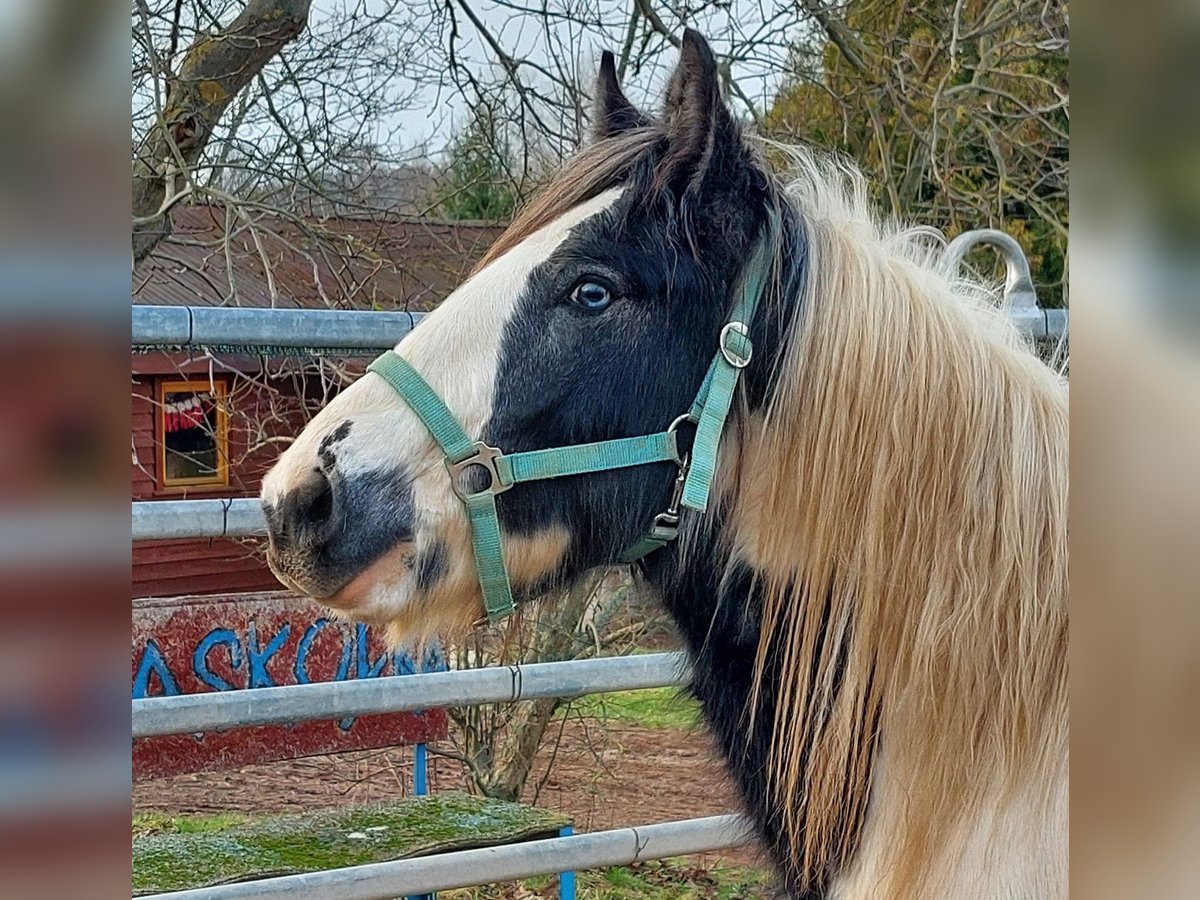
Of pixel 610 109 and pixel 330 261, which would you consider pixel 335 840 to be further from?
pixel 330 261

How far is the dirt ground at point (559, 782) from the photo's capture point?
21.5ft

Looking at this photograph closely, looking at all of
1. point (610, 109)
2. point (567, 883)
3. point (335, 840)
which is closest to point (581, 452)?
point (610, 109)

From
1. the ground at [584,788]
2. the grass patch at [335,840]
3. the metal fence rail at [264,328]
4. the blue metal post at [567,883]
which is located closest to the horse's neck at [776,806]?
the metal fence rail at [264,328]

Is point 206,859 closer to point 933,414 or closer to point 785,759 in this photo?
point 785,759

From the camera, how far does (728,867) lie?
597 cm

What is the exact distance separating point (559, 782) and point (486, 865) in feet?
15.2

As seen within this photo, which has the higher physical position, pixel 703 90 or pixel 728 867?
pixel 703 90

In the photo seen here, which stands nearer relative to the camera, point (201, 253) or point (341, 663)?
point (341, 663)

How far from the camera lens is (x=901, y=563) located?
1560 millimetres

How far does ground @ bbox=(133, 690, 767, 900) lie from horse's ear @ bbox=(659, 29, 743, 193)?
4.20 metres

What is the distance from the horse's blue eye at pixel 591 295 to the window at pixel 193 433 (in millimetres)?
3308

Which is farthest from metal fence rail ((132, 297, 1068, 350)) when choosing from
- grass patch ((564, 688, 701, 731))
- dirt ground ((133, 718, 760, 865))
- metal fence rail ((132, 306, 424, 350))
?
grass patch ((564, 688, 701, 731))
